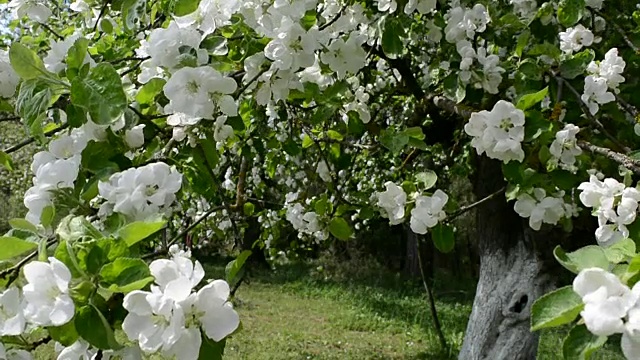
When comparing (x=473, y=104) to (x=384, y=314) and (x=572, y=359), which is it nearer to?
(x=572, y=359)

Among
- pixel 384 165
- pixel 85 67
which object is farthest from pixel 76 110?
pixel 384 165

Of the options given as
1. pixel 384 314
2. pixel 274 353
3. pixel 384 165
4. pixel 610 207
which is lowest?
pixel 384 314

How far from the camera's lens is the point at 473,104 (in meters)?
2.01

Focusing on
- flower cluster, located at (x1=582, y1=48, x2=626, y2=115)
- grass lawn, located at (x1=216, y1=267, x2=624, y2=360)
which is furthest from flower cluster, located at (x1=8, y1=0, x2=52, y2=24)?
grass lawn, located at (x1=216, y1=267, x2=624, y2=360)

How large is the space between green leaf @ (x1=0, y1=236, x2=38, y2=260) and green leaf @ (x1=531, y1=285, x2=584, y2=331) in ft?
2.03

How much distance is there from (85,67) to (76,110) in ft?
0.31

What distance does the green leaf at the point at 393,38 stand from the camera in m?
1.90

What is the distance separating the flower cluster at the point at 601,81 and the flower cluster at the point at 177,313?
3.97ft

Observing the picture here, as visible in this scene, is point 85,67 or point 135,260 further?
point 85,67

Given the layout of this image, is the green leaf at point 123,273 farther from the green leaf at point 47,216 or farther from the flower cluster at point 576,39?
the flower cluster at point 576,39

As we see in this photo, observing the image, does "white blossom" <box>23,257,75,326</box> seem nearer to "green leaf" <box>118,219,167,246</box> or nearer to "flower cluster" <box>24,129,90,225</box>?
"green leaf" <box>118,219,167,246</box>

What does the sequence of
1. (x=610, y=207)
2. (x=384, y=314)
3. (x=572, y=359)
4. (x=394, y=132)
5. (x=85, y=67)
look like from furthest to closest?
(x=384, y=314) → (x=394, y=132) → (x=610, y=207) → (x=85, y=67) → (x=572, y=359)

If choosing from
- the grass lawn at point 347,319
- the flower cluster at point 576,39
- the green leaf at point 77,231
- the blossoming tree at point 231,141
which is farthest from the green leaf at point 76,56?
the grass lawn at point 347,319

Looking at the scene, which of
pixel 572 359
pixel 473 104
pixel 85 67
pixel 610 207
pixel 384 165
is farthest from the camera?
pixel 384 165
